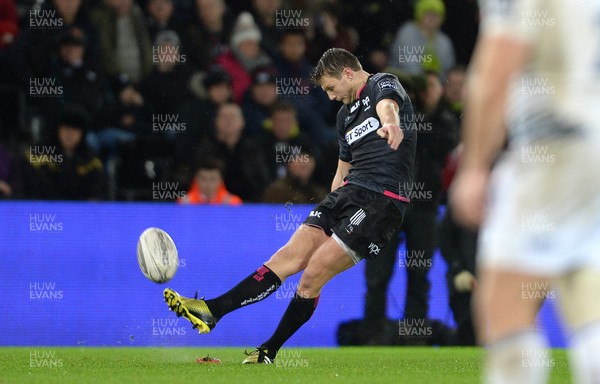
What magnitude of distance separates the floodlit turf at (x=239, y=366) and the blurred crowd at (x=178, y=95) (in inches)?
77.9

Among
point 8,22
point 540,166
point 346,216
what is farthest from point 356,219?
point 8,22

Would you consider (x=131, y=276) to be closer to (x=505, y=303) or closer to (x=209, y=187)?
(x=209, y=187)

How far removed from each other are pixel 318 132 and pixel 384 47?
1.78m

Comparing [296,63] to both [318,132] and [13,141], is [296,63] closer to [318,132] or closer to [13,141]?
[318,132]

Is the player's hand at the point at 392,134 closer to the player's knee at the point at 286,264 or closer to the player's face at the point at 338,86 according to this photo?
the player's face at the point at 338,86

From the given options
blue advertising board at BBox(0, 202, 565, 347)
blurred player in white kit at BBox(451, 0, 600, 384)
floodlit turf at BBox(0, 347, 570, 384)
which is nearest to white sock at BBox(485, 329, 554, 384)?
blurred player in white kit at BBox(451, 0, 600, 384)

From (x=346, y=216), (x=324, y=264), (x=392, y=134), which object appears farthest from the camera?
(x=346, y=216)

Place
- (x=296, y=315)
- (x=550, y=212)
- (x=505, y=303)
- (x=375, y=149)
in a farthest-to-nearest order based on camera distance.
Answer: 1. (x=375, y=149)
2. (x=296, y=315)
3. (x=505, y=303)
4. (x=550, y=212)

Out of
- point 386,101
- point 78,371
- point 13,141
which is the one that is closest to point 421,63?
point 13,141

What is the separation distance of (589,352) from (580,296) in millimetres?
163

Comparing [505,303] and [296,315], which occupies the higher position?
[505,303]

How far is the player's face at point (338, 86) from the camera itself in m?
8.55

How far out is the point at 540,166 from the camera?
3.40 m

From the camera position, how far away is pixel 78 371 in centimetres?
796
